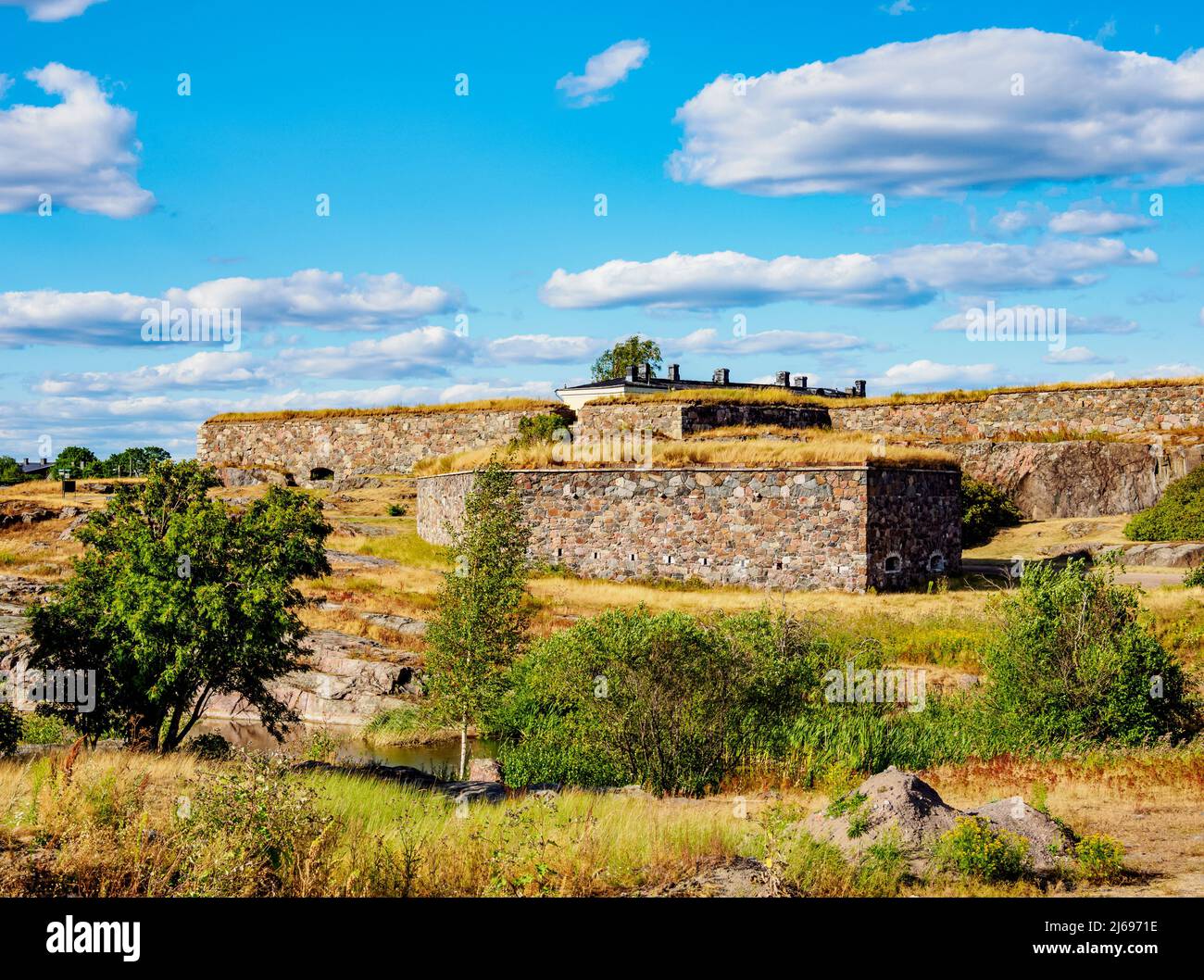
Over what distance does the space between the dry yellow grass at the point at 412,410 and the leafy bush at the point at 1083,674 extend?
1322 inches

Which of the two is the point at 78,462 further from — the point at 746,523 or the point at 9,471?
the point at 746,523

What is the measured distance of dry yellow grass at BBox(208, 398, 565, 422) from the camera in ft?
168

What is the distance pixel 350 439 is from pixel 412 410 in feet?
15.1

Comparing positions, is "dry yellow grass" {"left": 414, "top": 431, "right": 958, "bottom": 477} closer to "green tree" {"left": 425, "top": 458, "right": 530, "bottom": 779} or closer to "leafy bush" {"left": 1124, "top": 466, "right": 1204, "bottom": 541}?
"leafy bush" {"left": 1124, "top": 466, "right": 1204, "bottom": 541}

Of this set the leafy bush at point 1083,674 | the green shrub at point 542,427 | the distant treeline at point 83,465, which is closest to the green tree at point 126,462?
the distant treeline at point 83,465

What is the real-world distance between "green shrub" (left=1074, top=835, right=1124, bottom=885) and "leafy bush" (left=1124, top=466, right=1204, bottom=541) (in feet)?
83.0

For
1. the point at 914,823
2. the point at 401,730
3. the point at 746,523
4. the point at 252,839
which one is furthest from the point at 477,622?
the point at 746,523

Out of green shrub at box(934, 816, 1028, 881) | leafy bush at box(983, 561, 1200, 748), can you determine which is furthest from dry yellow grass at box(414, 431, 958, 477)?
green shrub at box(934, 816, 1028, 881)

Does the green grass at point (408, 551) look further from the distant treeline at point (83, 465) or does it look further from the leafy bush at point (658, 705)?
the distant treeline at point (83, 465)

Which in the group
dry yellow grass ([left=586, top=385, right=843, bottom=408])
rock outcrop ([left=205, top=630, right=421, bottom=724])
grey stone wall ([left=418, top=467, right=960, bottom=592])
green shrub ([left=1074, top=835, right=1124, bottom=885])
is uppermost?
dry yellow grass ([left=586, top=385, right=843, bottom=408])

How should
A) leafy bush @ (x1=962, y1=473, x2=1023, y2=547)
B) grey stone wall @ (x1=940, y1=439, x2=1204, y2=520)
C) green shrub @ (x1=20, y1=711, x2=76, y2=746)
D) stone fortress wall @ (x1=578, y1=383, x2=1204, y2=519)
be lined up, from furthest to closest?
leafy bush @ (x1=962, y1=473, x2=1023, y2=547), stone fortress wall @ (x1=578, y1=383, x2=1204, y2=519), grey stone wall @ (x1=940, y1=439, x2=1204, y2=520), green shrub @ (x1=20, y1=711, x2=76, y2=746)

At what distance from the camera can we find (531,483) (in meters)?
33.8

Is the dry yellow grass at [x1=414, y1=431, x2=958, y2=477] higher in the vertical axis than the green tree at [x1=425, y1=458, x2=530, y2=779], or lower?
higher
